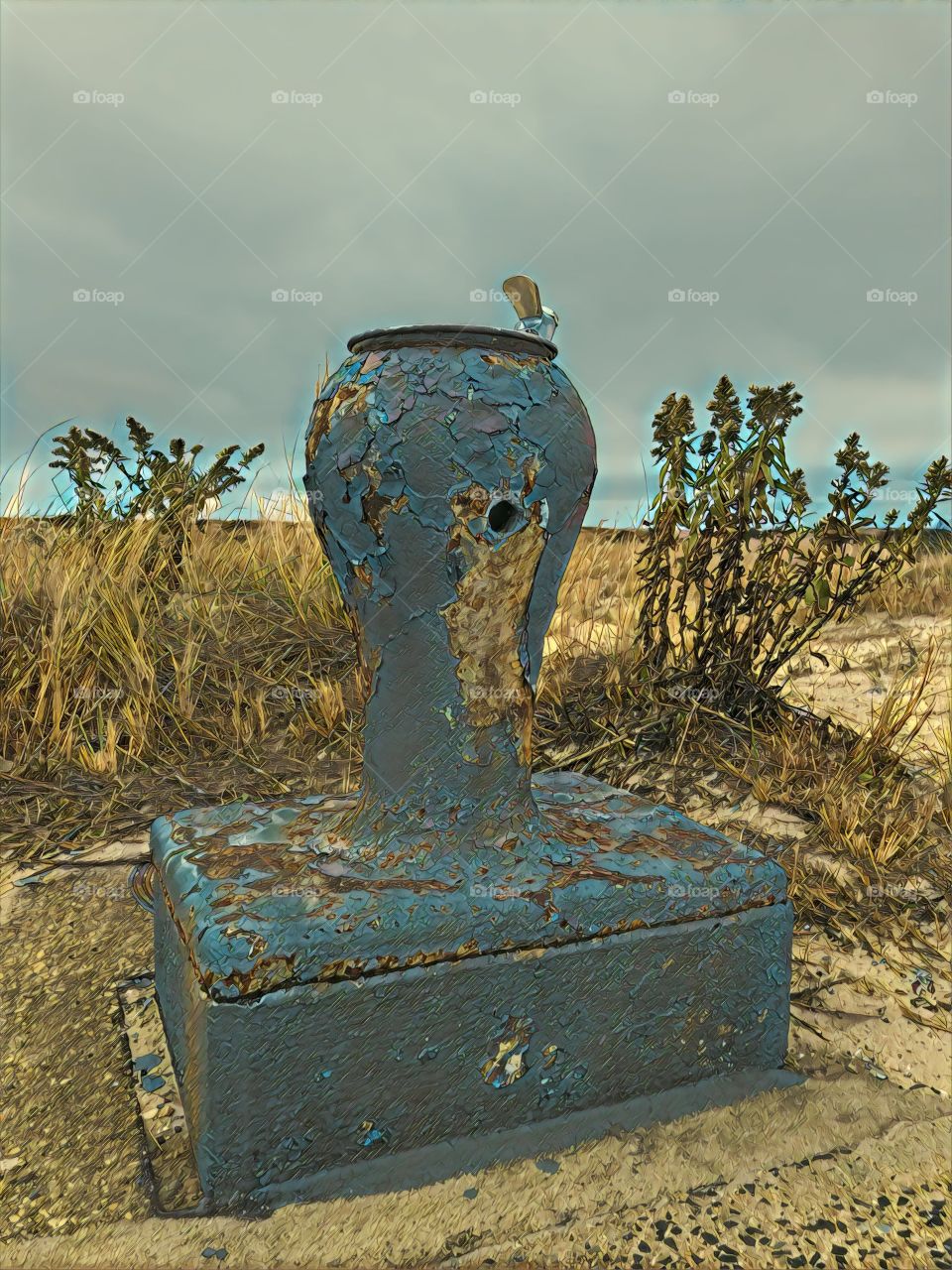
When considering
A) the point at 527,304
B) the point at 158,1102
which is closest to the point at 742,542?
the point at 527,304

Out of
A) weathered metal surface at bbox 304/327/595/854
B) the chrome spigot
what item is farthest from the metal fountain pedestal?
the chrome spigot

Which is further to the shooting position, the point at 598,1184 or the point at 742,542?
the point at 742,542

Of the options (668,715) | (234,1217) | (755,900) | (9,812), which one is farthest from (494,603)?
(9,812)

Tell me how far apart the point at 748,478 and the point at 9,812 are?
273 cm

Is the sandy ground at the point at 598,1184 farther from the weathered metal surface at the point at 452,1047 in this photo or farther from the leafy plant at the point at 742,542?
the leafy plant at the point at 742,542

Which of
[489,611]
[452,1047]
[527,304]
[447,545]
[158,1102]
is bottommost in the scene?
[158,1102]

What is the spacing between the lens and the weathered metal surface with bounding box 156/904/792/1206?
1.52 metres

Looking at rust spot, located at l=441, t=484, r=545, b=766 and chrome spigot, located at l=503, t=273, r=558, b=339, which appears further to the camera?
chrome spigot, located at l=503, t=273, r=558, b=339

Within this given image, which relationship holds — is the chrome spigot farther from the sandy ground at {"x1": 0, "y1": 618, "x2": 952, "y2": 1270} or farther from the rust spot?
the sandy ground at {"x1": 0, "y1": 618, "x2": 952, "y2": 1270}

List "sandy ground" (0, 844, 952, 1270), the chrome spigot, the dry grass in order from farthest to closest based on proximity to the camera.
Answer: the dry grass, the chrome spigot, "sandy ground" (0, 844, 952, 1270)

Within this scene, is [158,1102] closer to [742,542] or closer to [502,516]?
[502,516]

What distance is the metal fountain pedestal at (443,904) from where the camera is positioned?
154 cm

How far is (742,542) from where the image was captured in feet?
11.1

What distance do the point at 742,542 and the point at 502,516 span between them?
78.2 inches
